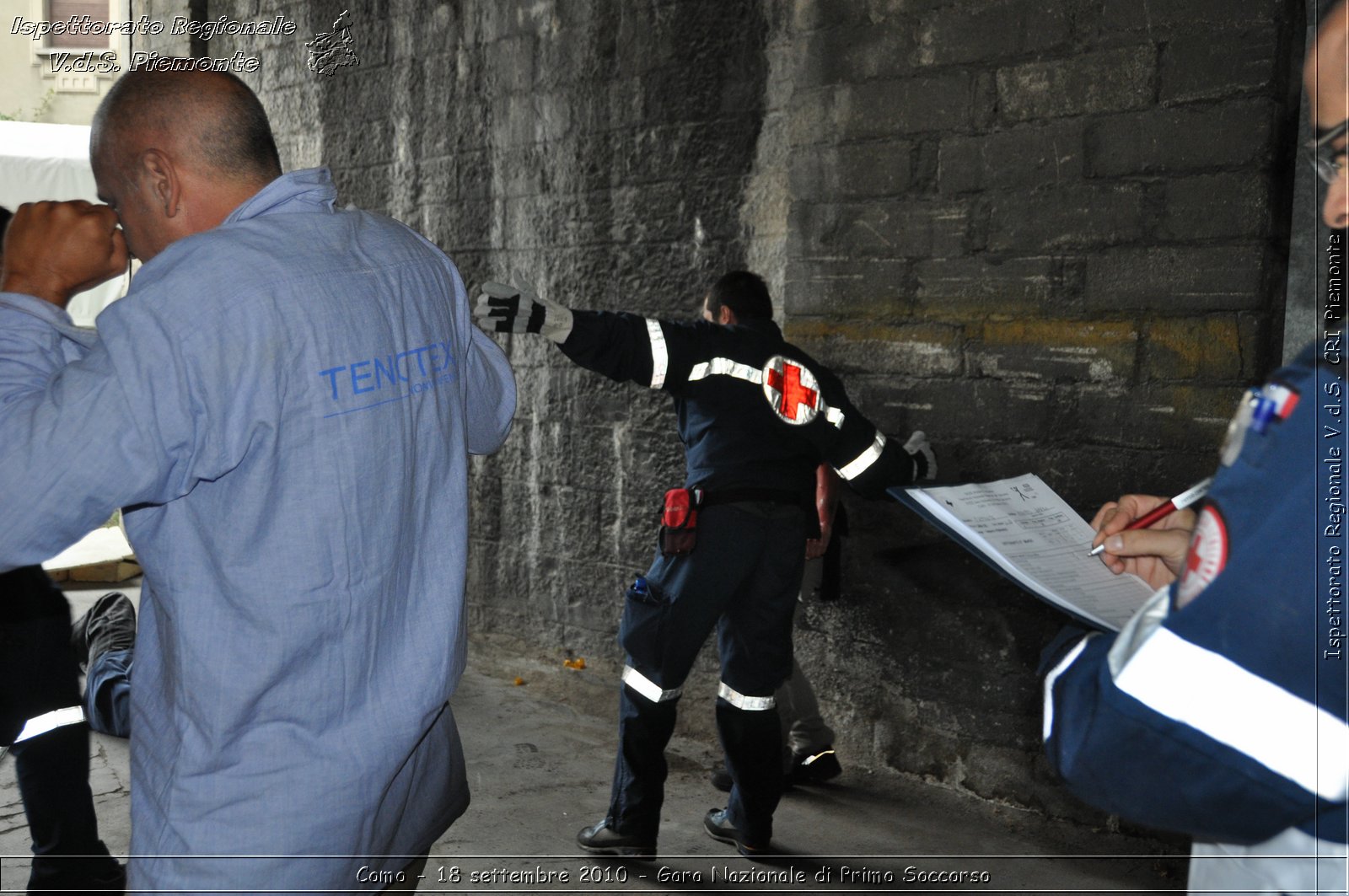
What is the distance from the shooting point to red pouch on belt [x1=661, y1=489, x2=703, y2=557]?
344 cm

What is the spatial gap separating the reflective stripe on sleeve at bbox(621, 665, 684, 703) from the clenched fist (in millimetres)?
2282

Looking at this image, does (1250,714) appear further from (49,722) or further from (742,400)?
(49,722)

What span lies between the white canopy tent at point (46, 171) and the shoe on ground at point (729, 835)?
465 cm

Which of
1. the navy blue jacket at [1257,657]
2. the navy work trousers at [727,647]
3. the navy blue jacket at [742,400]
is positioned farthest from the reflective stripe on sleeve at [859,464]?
the navy blue jacket at [1257,657]

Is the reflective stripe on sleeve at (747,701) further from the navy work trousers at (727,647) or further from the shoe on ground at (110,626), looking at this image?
the shoe on ground at (110,626)

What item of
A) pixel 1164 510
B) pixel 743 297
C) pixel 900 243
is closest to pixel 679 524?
pixel 743 297

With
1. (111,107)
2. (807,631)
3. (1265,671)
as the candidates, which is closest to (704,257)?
(807,631)

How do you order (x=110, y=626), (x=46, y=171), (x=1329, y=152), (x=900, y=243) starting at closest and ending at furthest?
(x=1329, y=152)
(x=110, y=626)
(x=900, y=243)
(x=46, y=171)

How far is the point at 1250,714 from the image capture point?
0.86 metres

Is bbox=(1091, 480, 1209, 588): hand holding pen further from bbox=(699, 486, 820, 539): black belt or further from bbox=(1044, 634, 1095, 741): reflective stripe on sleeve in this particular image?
bbox=(699, 486, 820, 539): black belt

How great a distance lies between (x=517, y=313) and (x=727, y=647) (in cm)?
135

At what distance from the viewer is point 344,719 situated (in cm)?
144

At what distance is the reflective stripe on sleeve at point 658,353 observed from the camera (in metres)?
3.20

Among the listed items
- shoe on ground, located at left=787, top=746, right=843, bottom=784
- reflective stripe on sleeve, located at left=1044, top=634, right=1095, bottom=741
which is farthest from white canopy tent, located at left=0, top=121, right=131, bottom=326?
reflective stripe on sleeve, located at left=1044, top=634, right=1095, bottom=741
